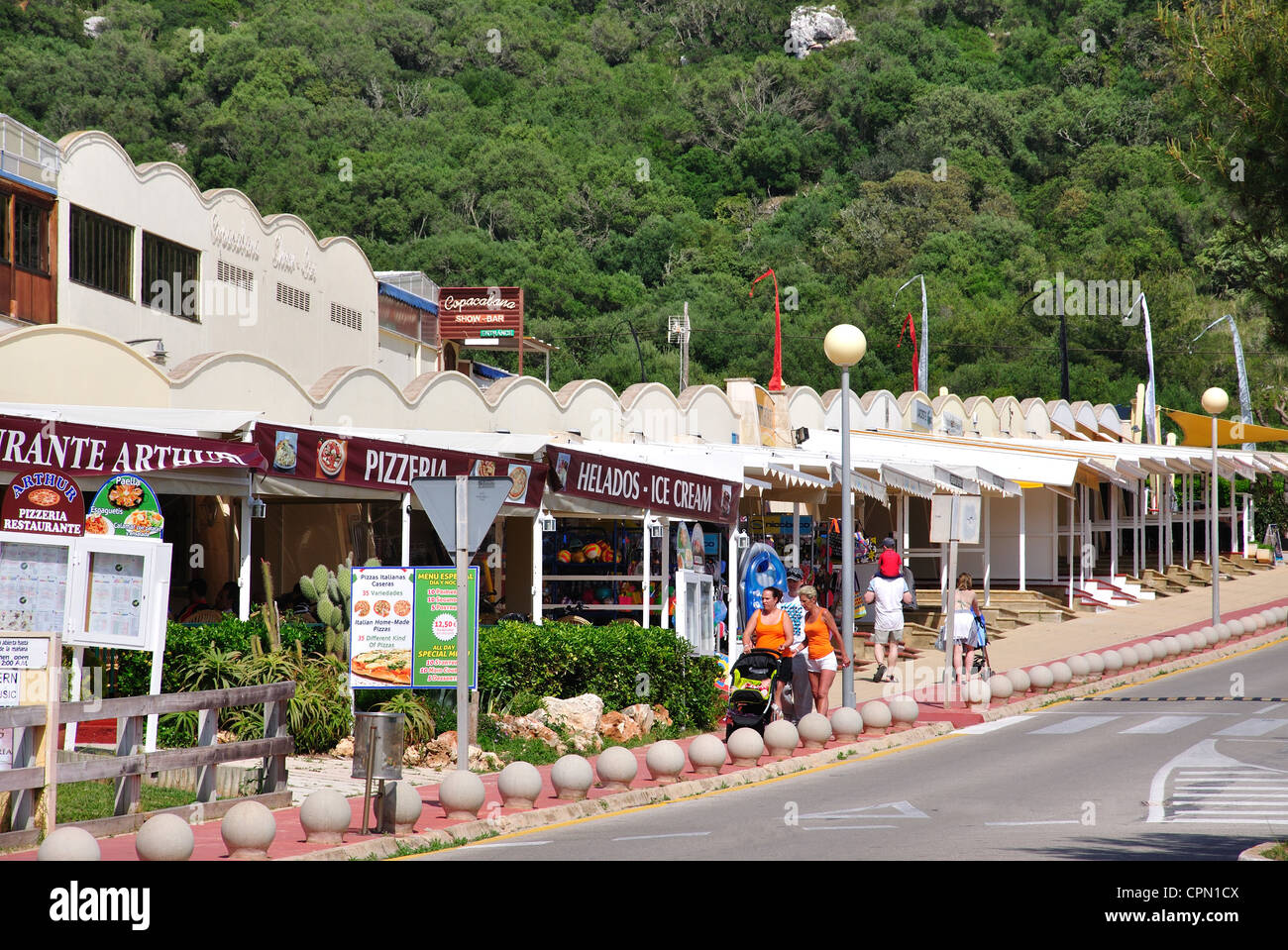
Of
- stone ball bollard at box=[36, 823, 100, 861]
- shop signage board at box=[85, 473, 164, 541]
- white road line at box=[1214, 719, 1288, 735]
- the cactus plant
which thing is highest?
shop signage board at box=[85, 473, 164, 541]

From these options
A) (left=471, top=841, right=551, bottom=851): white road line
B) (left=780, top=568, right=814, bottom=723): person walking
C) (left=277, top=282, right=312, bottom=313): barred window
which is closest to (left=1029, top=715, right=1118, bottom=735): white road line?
(left=780, top=568, right=814, bottom=723): person walking

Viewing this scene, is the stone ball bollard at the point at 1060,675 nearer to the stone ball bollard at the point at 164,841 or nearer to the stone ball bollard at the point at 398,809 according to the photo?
the stone ball bollard at the point at 398,809

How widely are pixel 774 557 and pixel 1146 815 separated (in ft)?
33.4

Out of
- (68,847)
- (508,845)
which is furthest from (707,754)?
(68,847)

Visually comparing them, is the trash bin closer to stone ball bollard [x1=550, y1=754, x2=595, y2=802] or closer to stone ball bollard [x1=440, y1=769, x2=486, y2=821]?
stone ball bollard [x1=440, y1=769, x2=486, y2=821]

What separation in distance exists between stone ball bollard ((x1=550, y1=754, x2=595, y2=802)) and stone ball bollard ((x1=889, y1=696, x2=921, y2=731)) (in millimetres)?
Result: 5826

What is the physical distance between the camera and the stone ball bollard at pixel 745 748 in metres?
13.8

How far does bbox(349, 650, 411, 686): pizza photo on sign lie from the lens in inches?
480

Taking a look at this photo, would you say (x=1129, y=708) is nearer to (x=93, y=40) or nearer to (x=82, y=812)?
(x=82, y=812)

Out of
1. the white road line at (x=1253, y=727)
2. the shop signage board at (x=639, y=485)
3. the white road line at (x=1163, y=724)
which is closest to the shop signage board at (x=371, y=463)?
the shop signage board at (x=639, y=485)

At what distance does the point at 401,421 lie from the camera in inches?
976

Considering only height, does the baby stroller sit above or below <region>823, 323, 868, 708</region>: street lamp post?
below

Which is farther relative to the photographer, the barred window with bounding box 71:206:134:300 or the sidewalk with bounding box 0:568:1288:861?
the barred window with bounding box 71:206:134:300

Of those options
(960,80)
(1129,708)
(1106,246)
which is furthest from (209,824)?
(960,80)
